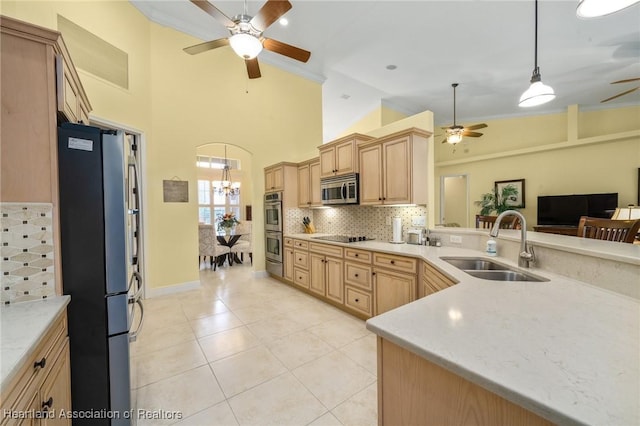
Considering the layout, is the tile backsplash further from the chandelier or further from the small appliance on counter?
the chandelier

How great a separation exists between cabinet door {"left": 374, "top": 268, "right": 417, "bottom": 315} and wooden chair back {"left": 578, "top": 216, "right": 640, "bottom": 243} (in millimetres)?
1748

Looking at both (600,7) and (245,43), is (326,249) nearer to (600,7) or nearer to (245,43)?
(245,43)

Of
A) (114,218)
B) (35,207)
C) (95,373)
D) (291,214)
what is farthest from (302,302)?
(35,207)

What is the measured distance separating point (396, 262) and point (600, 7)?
2195 millimetres

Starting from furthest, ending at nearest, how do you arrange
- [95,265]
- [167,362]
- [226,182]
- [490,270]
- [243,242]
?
1. [226,182]
2. [243,242]
3. [167,362]
4. [490,270]
5. [95,265]

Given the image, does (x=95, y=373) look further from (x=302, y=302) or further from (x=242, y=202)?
(x=242, y=202)

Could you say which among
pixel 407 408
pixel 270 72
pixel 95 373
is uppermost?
pixel 270 72

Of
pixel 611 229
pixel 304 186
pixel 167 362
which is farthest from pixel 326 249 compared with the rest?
pixel 611 229

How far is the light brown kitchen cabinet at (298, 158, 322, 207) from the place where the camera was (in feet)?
13.9

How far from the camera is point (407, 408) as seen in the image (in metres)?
0.86

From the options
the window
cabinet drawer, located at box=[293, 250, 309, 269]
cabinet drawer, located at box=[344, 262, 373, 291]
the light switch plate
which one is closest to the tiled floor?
cabinet drawer, located at box=[344, 262, 373, 291]

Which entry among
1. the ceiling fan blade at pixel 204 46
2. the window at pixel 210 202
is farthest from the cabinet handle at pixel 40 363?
the window at pixel 210 202

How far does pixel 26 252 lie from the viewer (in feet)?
4.02

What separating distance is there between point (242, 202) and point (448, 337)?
360 inches
